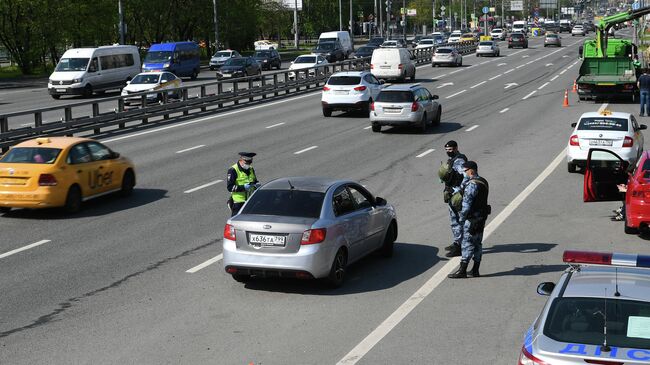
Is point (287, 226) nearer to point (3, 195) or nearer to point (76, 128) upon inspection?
point (3, 195)

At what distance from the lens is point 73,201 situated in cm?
1791

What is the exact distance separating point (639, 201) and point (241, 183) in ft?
20.5

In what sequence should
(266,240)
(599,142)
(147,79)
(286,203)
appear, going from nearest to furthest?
(266,240)
(286,203)
(599,142)
(147,79)

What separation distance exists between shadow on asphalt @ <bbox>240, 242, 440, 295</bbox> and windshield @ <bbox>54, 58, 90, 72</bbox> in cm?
3547

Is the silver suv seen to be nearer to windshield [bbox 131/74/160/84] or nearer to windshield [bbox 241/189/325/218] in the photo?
windshield [bbox 131/74/160/84]

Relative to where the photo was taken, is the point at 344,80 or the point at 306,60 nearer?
the point at 344,80

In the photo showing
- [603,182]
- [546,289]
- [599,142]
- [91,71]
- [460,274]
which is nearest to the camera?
[546,289]

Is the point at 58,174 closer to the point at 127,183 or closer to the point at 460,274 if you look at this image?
the point at 127,183

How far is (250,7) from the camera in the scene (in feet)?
320

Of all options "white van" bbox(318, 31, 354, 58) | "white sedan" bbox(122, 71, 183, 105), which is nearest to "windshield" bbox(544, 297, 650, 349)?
"white sedan" bbox(122, 71, 183, 105)

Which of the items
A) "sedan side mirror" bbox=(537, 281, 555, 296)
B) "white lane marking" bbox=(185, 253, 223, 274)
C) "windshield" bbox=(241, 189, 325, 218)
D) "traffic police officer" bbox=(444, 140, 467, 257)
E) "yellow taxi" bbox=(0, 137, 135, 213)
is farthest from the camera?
"yellow taxi" bbox=(0, 137, 135, 213)

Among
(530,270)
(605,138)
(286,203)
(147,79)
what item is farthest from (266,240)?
(147,79)

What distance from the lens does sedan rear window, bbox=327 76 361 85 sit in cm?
3644

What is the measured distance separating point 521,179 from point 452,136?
8.55 metres
